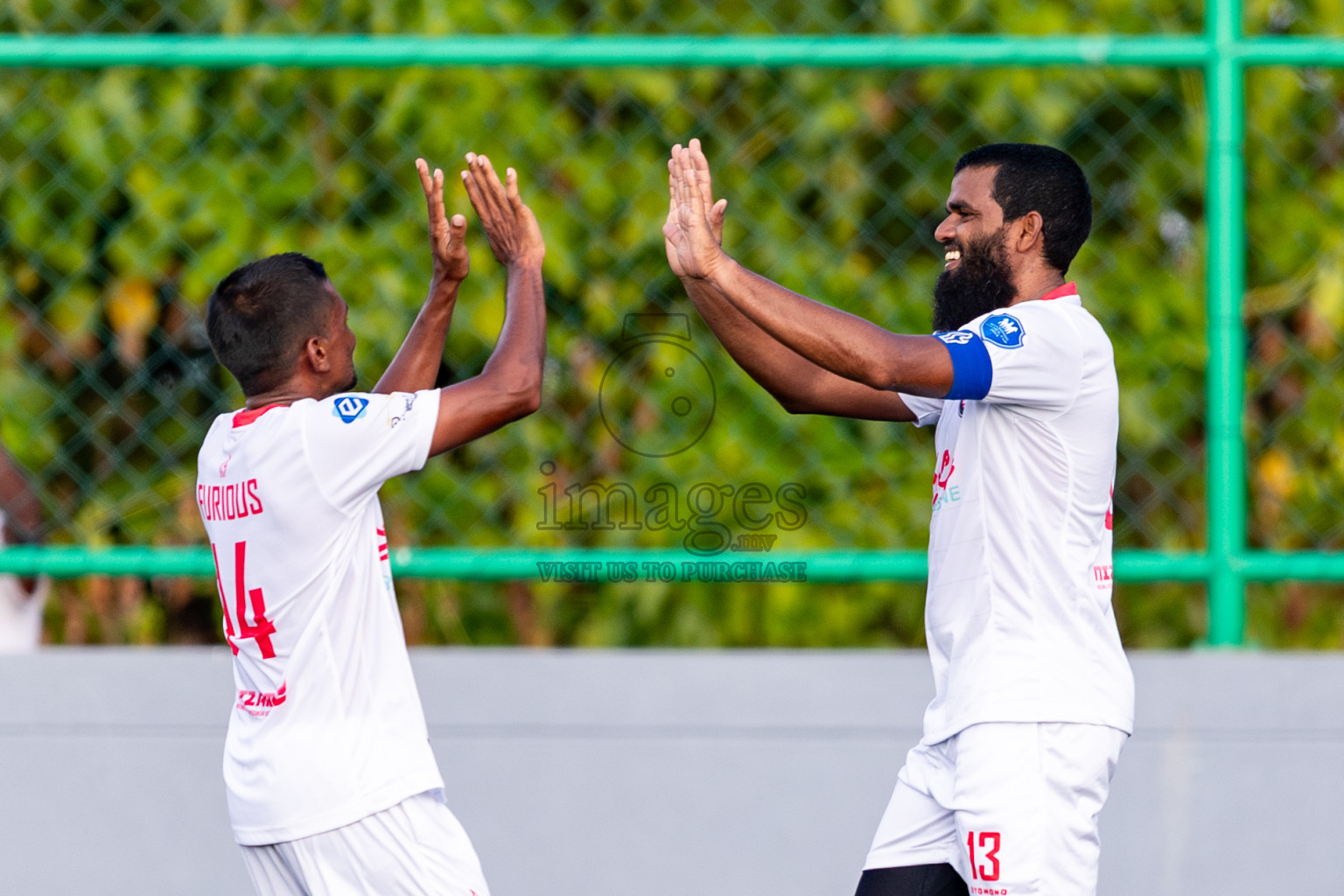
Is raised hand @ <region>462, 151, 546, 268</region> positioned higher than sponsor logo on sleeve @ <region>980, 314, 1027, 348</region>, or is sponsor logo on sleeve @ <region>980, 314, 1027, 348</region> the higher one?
raised hand @ <region>462, 151, 546, 268</region>

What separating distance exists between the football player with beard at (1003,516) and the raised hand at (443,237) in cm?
50

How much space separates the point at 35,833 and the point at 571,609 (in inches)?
55.9

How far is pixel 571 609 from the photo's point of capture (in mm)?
3824

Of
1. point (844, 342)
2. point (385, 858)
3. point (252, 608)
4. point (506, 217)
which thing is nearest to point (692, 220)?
point (844, 342)

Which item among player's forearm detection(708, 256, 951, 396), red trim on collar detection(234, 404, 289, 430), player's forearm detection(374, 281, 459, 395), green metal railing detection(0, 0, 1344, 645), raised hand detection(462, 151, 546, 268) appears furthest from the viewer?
green metal railing detection(0, 0, 1344, 645)

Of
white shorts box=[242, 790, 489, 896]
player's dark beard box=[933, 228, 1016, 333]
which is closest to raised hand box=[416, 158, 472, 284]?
player's dark beard box=[933, 228, 1016, 333]

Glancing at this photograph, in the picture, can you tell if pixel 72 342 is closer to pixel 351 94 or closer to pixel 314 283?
pixel 351 94

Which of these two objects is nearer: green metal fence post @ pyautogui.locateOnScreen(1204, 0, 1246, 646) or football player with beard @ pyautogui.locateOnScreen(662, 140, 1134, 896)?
football player with beard @ pyautogui.locateOnScreen(662, 140, 1134, 896)

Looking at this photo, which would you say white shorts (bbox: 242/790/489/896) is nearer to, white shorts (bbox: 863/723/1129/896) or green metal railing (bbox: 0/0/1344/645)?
white shorts (bbox: 863/723/1129/896)

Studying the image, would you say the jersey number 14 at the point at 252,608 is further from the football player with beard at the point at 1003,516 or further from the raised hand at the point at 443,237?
the football player with beard at the point at 1003,516

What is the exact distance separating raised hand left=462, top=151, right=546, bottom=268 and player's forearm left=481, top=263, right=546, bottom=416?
2 cm

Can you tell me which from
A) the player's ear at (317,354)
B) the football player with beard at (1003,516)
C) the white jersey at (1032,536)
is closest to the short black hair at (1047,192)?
the football player with beard at (1003,516)

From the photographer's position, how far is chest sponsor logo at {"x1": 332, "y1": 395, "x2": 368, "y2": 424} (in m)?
2.50

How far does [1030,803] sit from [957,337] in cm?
78
